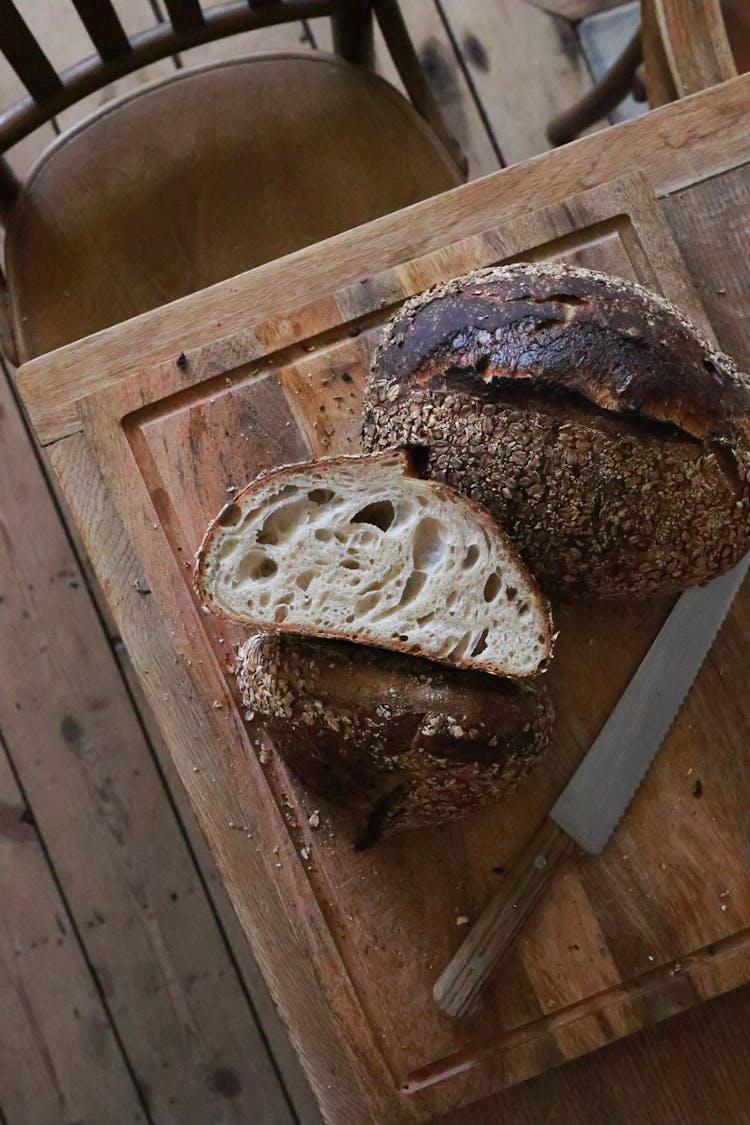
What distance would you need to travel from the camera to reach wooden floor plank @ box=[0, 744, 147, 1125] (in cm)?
147

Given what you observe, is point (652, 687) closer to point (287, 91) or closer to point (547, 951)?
point (547, 951)

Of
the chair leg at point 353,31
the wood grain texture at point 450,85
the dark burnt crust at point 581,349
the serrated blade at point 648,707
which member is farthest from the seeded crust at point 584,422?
the wood grain texture at point 450,85

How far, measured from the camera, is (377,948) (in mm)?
1017

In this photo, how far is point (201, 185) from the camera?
1185 millimetres

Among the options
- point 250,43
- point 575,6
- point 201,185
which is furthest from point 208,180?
point 575,6

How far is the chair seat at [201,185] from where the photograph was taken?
117 cm

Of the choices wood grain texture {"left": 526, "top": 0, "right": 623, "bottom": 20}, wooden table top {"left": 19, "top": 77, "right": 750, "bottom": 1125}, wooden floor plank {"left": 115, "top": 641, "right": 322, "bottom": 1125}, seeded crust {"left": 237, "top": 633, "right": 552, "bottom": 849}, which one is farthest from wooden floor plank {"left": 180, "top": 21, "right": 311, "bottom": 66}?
seeded crust {"left": 237, "top": 633, "right": 552, "bottom": 849}

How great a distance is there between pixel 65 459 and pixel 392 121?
0.60 m

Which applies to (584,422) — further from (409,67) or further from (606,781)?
(409,67)

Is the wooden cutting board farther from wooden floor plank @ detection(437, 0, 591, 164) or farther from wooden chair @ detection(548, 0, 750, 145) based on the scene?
wooden floor plank @ detection(437, 0, 591, 164)

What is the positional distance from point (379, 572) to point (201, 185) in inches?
24.6

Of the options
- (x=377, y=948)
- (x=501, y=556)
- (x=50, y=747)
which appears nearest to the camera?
(x=501, y=556)

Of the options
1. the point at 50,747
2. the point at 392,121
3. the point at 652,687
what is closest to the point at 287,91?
the point at 392,121

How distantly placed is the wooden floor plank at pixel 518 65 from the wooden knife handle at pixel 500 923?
1184mm
